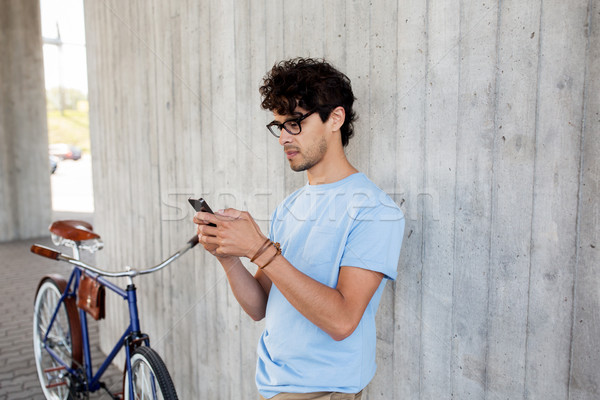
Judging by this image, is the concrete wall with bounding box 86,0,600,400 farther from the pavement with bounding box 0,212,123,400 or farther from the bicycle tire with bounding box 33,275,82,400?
the pavement with bounding box 0,212,123,400

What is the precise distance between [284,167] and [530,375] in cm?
124

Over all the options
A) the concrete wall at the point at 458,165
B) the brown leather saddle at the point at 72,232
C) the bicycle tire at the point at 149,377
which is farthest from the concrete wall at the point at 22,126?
the bicycle tire at the point at 149,377

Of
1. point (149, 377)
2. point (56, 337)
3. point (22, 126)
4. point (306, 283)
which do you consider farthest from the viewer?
point (22, 126)

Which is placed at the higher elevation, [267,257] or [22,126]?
[22,126]

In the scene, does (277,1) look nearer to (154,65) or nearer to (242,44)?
(242,44)

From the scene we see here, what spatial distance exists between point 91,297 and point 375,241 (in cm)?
196

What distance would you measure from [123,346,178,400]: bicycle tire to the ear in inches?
51.5

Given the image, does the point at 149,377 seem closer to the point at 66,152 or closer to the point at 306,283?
the point at 306,283

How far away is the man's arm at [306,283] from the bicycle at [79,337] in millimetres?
1064

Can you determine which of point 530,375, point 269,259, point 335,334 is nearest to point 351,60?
point 269,259

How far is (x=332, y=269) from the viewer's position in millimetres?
1284

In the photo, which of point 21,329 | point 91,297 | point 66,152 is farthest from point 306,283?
point 66,152

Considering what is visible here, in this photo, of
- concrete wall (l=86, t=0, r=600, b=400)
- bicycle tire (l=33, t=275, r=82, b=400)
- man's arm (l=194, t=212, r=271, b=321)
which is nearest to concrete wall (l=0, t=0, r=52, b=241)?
bicycle tire (l=33, t=275, r=82, b=400)

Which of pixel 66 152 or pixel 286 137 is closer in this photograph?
pixel 286 137
